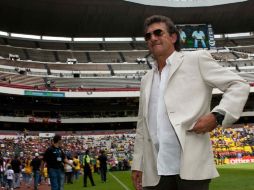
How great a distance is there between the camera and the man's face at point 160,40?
318 cm

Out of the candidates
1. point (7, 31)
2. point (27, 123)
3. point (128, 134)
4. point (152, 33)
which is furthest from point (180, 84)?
point (7, 31)

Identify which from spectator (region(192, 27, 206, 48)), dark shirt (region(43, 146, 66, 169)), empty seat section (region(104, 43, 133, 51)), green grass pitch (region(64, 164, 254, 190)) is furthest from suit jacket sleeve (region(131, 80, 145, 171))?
empty seat section (region(104, 43, 133, 51))

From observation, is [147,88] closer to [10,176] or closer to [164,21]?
[164,21]

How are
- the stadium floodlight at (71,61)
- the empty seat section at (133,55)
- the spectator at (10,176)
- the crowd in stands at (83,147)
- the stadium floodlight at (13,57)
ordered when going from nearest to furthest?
the spectator at (10,176) → the crowd in stands at (83,147) → the stadium floodlight at (13,57) → the stadium floodlight at (71,61) → the empty seat section at (133,55)

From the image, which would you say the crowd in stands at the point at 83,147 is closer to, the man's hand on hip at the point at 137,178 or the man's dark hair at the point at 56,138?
the man's dark hair at the point at 56,138

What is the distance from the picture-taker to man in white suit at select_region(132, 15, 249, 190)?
9.29 ft

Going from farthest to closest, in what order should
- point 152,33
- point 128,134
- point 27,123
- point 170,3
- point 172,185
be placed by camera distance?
point 170,3, point 27,123, point 128,134, point 152,33, point 172,185

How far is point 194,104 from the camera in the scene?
116 inches

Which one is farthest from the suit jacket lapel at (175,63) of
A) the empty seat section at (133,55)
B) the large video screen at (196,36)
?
the empty seat section at (133,55)

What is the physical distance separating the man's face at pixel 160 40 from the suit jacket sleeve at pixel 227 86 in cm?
27

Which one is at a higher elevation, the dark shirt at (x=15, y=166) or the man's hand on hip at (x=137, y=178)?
the man's hand on hip at (x=137, y=178)

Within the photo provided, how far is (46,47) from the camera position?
212 feet

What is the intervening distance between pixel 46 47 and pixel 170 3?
64.7 feet

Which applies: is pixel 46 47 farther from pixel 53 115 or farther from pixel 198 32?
pixel 198 32
